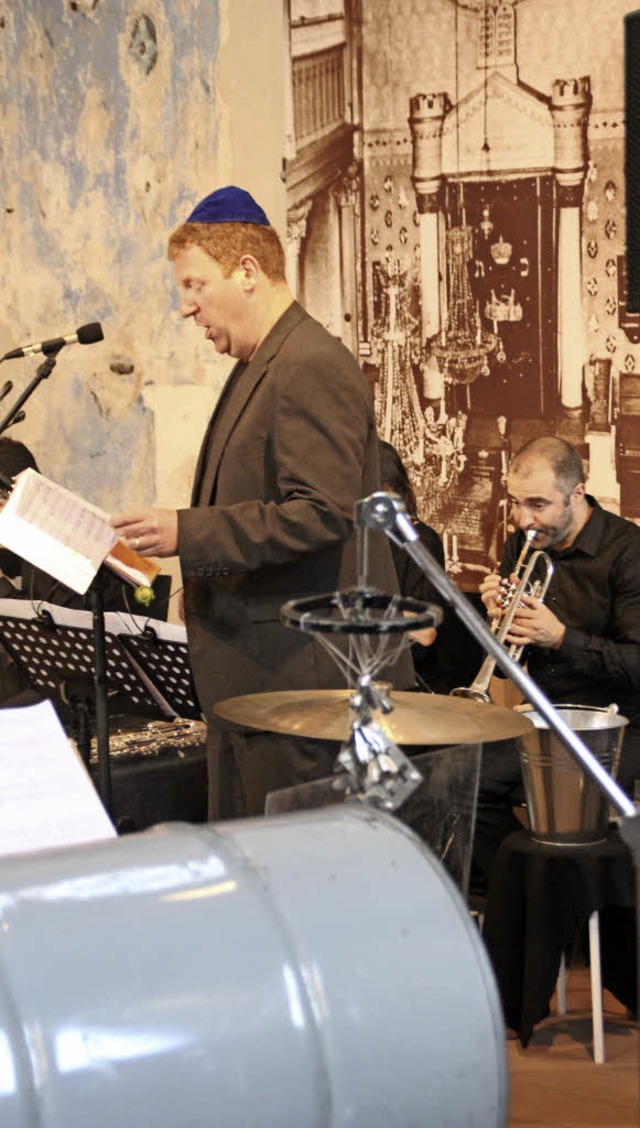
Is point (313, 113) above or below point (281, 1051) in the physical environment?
above

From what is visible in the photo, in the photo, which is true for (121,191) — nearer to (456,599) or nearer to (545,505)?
(545,505)

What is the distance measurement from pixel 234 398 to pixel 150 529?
32 cm

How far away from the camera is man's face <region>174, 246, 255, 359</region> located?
284 centimetres

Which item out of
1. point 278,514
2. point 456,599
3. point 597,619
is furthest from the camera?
point 597,619

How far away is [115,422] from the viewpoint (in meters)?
5.09

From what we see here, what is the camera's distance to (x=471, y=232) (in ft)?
15.1

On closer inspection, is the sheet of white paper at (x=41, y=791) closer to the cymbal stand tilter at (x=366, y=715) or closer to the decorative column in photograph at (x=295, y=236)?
the cymbal stand tilter at (x=366, y=715)

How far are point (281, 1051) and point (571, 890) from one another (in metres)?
2.36

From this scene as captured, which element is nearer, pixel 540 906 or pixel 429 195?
pixel 540 906

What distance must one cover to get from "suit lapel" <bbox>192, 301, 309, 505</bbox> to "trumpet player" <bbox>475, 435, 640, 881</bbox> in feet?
3.52

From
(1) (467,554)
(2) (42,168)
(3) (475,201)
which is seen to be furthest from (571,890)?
(2) (42,168)

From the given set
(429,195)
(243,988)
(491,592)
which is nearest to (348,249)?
(429,195)

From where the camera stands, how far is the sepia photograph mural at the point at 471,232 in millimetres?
4320

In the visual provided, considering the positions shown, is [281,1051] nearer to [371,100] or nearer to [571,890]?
[571,890]
